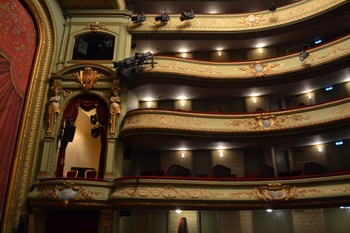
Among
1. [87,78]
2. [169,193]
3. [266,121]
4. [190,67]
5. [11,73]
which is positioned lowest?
[169,193]

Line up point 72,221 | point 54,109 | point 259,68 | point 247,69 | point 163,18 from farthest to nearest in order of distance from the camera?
point 163,18
point 247,69
point 259,68
point 54,109
point 72,221

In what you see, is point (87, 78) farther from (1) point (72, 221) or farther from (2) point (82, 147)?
(1) point (72, 221)

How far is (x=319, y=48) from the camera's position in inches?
464

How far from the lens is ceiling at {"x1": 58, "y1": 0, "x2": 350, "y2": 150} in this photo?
11875 mm

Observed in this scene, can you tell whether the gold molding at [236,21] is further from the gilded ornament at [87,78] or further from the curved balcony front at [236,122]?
the curved balcony front at [236,122]

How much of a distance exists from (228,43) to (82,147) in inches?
351

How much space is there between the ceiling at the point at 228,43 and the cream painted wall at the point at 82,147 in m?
3.27

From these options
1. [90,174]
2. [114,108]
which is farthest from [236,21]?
[90,174]

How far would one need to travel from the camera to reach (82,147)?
1426cm

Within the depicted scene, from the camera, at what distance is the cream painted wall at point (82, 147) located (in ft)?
43.3

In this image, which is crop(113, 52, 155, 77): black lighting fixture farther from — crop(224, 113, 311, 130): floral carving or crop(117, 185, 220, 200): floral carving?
crop(117, 185, 220, 200): floral carving

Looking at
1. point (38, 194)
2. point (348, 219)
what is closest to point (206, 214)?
point (348, 219)

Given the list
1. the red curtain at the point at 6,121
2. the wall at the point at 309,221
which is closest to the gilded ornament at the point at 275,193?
the wall at the point at 309,221

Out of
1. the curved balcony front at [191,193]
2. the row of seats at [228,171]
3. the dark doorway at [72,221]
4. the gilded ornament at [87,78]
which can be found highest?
the gilded ornament at [87,78]
